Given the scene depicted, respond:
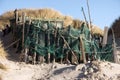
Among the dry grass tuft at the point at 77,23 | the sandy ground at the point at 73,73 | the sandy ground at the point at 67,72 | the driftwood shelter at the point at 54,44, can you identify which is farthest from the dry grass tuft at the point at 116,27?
the sandy ground at the point at 73,73

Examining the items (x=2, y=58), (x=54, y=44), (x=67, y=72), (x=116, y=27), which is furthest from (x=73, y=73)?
(x=116, y=27)

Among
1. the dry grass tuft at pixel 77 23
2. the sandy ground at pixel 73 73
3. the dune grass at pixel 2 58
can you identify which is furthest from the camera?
the dry grass tuft at pixel 77 23

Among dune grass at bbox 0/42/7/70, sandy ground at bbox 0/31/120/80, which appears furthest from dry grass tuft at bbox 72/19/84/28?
sandy ground at bbox 0/31/120/80

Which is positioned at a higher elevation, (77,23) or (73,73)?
(77,23)

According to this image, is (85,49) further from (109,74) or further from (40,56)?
(109,74)

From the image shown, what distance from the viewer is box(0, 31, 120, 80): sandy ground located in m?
13.3

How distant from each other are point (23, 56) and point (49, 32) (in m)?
1.48

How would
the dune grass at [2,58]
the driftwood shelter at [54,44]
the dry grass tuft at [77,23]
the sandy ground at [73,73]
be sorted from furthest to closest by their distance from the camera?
the dry grass tuft at [77,23] → the driftwood shelter at [54,44] → the dune grass at [2,58] → the sandy ground at [73,73]

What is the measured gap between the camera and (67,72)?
1388 centimetres

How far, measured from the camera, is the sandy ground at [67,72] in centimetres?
1332

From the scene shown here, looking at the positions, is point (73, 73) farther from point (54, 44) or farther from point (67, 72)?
point (54, 44)

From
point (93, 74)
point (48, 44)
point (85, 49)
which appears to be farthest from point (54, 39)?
point (93, 74)

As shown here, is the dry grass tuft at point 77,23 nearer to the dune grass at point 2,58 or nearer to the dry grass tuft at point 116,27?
the dry grass tuft at point 116,27

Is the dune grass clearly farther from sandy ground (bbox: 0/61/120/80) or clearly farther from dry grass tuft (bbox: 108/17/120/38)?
dry grass tuft (bbox: 108/17/120/38)
